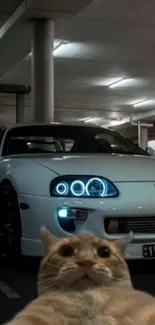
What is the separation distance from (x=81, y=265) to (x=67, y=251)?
2.9 inches

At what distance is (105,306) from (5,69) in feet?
47.1

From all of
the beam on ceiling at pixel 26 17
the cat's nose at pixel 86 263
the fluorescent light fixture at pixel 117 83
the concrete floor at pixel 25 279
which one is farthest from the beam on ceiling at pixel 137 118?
the cat's nose at pixel 86 263

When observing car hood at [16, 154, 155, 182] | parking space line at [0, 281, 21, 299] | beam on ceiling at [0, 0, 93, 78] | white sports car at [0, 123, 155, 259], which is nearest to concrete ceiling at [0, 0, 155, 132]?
beam on ceiling at [0, 0, 93, 78]

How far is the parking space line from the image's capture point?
13.0 feet

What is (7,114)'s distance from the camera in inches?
1016

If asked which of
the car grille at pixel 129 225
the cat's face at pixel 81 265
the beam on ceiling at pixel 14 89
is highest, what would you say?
the beam on ceiling at pixel 14 89

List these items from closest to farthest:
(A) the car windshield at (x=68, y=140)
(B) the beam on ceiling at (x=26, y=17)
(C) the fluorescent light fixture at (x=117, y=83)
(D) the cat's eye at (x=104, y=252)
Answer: (D) the cat's eye at (x=104, y=252) < (A) the car windshield at (x=68, y=140) < (B) the beam on ceiling at (x=26, y=17) < (C) the fluorescent light fixture at (x=117, y=83)

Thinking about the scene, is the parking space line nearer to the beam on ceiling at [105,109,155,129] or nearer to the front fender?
the front fender

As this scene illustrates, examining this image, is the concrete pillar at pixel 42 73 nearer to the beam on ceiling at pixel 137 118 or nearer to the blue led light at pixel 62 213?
the blue led light at pixel 62 213

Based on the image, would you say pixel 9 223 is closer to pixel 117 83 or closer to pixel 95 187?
pixel 95 187

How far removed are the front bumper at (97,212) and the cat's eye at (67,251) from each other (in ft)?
9.18

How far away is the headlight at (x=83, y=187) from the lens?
4340mm

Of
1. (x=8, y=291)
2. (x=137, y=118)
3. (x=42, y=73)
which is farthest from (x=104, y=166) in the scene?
(x=137, y=118)

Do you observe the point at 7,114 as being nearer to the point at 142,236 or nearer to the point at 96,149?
the point at 96,149
